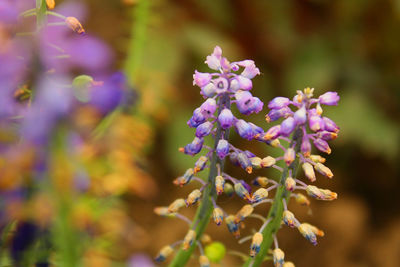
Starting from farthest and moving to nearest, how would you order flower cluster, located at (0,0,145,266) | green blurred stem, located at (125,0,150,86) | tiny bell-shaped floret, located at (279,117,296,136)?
green blurred stem, located at (125,0,150,86), tiny bell-shaped floret, located at (279,117,296,136), flower cluster, located at (0,0,145,266)

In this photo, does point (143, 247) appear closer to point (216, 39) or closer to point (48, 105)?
point (216, 39)

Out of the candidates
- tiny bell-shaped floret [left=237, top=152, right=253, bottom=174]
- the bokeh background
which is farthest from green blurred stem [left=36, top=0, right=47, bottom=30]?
the bokeh background

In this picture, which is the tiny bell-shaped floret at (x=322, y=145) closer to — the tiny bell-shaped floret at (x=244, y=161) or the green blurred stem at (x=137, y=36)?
the tiny bell-shaped floret at (x=244, y=161)

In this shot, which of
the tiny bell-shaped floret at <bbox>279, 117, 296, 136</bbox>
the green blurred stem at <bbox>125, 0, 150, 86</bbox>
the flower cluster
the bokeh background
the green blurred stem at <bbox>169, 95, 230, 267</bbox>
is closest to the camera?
the flower cluster

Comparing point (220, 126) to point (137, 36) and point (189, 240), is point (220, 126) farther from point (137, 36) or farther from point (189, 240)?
point (137, 36)

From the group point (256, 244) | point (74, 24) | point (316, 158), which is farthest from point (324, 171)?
point (74, 24)

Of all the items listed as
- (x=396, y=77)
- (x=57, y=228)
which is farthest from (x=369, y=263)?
(x=57, y=228)

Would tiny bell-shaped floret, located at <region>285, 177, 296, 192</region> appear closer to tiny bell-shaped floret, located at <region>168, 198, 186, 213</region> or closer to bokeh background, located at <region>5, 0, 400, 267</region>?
tiny bell-shaped floret, located at <region>168, 198, 186, 213</region>

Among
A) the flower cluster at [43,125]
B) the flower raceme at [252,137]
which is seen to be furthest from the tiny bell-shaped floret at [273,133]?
the flower cluster at [43,125]
